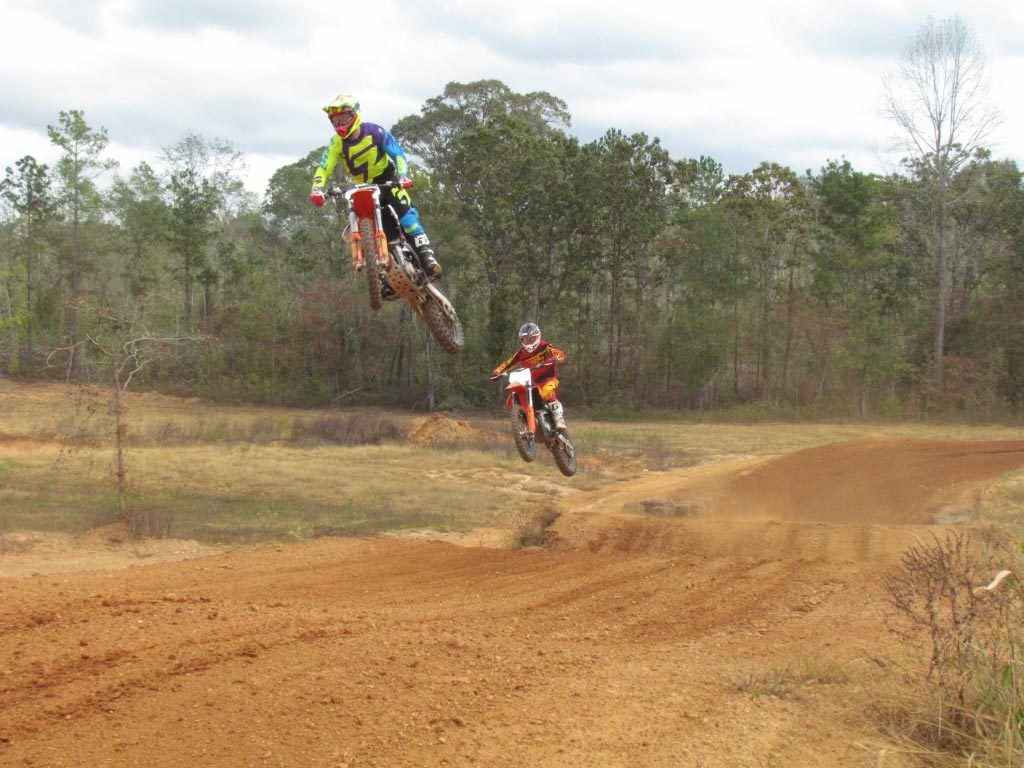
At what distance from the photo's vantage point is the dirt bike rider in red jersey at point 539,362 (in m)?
12.5

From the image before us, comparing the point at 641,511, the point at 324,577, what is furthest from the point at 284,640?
the point at 641,511

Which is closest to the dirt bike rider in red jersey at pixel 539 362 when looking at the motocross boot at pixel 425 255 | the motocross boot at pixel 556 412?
the motocross boot at pixel 556 412

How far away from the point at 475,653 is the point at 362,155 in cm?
478

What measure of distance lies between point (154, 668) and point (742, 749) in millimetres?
4890

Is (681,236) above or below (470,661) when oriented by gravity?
above

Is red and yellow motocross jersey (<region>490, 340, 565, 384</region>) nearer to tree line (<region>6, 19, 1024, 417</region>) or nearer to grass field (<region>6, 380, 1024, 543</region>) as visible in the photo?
grass field (<region>6, 380, 1024, 543</region>)

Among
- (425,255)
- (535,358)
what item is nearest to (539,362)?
(535,358)

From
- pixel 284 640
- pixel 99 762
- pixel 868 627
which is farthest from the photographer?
pixel 868 627

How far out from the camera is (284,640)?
8.70m

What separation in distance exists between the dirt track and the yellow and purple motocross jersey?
14.6 feet

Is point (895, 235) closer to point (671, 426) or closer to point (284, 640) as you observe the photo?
point (671, 426)

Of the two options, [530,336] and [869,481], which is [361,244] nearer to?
[530,336]

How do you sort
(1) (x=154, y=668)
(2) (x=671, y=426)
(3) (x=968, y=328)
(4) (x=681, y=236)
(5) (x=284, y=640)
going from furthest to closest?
(4) (x=681, y=236) → (3) (x=968, y=328) → (2) (x=671, y=426) → (5) (x=284, y=640) → (1) (x=154, y=668)

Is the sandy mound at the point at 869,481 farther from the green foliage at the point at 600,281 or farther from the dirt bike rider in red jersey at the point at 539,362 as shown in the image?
the green foliage at the point at 600,281
